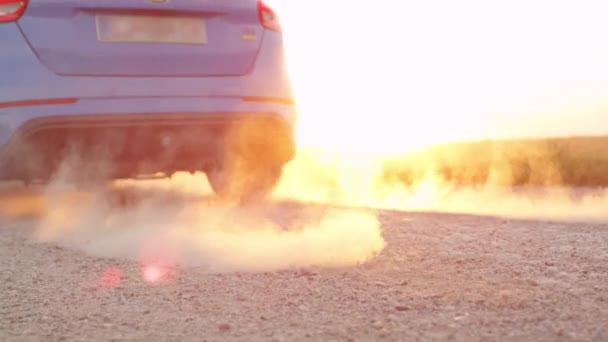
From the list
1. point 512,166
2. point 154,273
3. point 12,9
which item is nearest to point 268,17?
point 12,9

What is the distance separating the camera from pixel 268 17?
16.3ft

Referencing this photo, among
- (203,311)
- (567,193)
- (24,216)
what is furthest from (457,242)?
(567,193)

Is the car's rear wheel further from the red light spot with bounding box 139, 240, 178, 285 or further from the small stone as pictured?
the small stone

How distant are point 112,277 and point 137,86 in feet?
5.47

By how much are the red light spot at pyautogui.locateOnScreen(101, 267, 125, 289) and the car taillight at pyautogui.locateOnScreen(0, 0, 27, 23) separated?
1828 mm

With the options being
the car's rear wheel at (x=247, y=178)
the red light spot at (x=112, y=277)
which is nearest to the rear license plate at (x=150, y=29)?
the car's rear wheel at (x=247, y=178)

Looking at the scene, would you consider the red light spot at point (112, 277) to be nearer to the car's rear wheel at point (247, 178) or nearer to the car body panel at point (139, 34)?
the car body panel at point (139, 34)

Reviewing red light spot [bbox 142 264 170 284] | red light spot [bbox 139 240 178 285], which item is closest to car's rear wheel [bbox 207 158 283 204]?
red light spot [bbox 139 240 178 285]

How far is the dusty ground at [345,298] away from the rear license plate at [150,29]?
1.40m

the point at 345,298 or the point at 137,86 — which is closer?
the point at 345,298

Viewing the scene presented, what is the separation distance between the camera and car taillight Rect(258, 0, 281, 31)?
4.91m

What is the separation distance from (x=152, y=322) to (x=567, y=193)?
603 cm

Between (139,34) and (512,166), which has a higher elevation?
(139,34)

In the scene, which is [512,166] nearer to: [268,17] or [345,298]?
[268,17]
